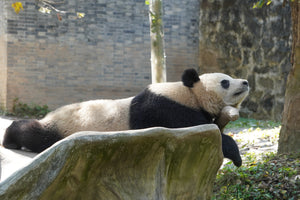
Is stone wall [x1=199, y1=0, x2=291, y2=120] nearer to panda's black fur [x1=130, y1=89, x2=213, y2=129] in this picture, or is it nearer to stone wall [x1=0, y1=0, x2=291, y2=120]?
stone wall [x1=0, y1=0, x2=291, y2=120]

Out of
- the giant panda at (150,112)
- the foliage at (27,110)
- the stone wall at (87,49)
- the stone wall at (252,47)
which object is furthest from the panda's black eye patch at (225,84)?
the foliage at (27,110)

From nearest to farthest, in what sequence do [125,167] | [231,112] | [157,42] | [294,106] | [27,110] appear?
[125,167]
[231,112]
[294,106]
[157,42]
[27,110]

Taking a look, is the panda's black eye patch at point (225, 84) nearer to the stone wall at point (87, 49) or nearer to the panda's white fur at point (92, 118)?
the panda's white fur at point (92, 118)

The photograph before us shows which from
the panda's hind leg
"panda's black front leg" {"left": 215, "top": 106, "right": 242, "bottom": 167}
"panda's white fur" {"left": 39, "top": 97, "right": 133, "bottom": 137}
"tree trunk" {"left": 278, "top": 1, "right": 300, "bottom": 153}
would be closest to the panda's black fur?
"panda's white fur" {"left": 39, "top": 97, "right": 133, "bottom": 137}

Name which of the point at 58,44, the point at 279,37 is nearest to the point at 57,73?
the point at 58,44

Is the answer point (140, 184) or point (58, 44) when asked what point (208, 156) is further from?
point (58, 44)

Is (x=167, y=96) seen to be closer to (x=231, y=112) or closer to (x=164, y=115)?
(x=164, y=115)

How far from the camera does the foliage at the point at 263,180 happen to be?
4425 mm

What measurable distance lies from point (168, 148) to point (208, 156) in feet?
1.40

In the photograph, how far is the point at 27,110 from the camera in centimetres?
1241

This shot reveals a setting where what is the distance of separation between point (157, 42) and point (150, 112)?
204 inches

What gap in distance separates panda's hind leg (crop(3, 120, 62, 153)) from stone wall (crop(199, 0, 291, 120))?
8.86m

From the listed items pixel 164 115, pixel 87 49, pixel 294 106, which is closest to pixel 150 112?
pixel 164 115

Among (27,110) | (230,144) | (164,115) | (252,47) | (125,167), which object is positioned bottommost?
(27,110)
